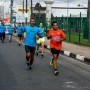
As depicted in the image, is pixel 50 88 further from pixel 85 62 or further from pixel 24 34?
pixel 85 62

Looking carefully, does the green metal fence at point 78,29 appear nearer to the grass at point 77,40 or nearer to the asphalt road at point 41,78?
the grass at point 77,40

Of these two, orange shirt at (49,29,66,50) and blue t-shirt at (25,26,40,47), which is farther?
blue t-shirt at (25,26,40,47)

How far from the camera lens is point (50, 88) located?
1030cm

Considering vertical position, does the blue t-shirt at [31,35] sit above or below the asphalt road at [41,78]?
above

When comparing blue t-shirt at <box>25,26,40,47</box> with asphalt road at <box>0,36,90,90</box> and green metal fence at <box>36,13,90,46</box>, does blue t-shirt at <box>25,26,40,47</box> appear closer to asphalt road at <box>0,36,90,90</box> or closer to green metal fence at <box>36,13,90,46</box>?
asphalt road at <box>0,36,90,90</box>

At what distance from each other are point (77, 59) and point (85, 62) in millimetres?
1491

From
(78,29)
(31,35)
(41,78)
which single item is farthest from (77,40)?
(41,78)

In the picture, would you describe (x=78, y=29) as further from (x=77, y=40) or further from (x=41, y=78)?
(x=41, y=78)

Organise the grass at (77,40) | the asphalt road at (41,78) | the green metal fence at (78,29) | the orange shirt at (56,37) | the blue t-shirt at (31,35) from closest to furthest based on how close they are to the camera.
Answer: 1. the asphalt road at (41,78)
2. the orange shirt at (56,37)
3. the blue t-shirt at (31,35)
4. the grass at (77,40)
5. the green metal fence at (78,29)

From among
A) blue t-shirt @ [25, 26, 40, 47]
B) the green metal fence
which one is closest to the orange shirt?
blue t-shirt @ [25, 26, 40, 47]

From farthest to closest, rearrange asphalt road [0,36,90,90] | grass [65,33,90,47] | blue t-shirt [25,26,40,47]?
grass [65,33,90,47] < blue t-shirt [25,26,40,47] < asphalt road [0,36,90,90]

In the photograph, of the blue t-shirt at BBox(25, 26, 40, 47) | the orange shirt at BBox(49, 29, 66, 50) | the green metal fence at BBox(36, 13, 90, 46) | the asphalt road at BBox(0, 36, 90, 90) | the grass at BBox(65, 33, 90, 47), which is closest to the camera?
the asphalt road at BBox(0, 36, 90, 90)

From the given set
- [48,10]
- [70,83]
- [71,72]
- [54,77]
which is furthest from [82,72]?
[48,10]

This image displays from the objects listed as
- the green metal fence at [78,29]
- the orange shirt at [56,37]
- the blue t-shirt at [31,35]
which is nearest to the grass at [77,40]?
the green metal fence at [78,29]
